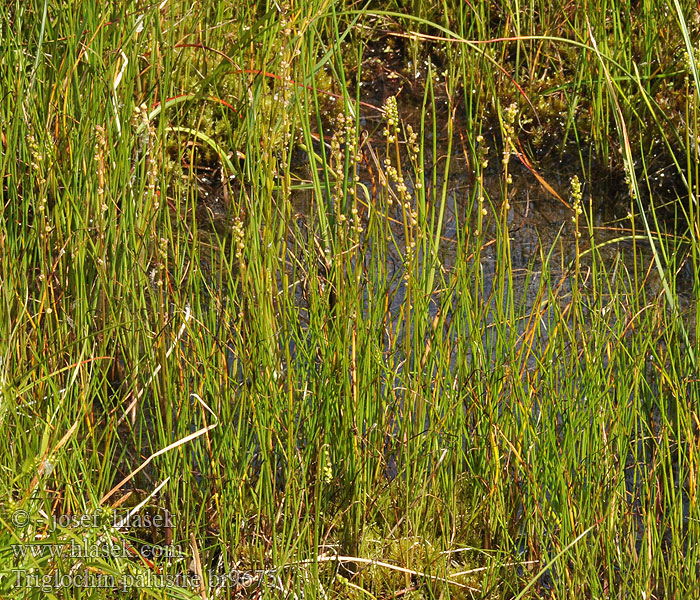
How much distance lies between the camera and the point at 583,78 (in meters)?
3.29

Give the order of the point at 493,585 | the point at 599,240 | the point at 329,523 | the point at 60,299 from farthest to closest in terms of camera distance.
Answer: the point at 599,240 < the point at 60,299 < the point at 329,523 < the point at 493,585

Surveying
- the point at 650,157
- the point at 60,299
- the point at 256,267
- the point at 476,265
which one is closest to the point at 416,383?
the point at 476,265

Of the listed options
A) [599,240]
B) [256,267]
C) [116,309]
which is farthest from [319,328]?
[599,240]

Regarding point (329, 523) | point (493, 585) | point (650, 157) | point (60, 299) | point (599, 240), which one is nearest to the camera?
point (493, 585)

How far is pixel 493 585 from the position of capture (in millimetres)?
1755

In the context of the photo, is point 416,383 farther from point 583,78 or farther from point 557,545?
point 583,78

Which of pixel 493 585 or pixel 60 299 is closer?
pixel 493 585

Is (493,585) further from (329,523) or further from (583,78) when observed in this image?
(583,78)

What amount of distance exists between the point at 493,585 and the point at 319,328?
0.62 m

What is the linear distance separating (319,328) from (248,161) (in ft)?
1.21

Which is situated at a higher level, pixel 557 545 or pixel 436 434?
pixel 436 434

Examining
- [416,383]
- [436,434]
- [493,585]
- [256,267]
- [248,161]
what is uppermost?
[248,161]

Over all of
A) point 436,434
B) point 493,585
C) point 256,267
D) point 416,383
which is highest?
point 256,267

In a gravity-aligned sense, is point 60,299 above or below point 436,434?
above
